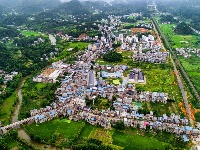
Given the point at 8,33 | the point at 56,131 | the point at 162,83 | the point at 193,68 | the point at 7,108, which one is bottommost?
the point at 7,108

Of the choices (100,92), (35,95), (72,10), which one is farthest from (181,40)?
(72,10)

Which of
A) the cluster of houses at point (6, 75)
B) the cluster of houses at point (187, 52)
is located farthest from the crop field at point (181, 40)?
the cluster of houses at point (6, 75)

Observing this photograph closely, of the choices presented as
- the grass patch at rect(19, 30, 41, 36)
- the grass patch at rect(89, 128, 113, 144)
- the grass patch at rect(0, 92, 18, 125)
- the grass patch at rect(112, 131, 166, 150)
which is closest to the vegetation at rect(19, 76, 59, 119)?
the grass patch at rect(0, 92, 18, 125)

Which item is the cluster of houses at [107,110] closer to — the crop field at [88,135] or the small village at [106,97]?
the small village at [106,97]

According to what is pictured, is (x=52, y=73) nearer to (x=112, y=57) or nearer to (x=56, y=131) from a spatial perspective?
(x=112, y=57)

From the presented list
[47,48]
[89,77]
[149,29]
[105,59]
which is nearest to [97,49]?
[105,59]

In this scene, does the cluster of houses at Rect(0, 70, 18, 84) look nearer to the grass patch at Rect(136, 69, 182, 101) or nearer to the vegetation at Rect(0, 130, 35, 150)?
the vegetation at Rect(0, 130, 35, 150)
